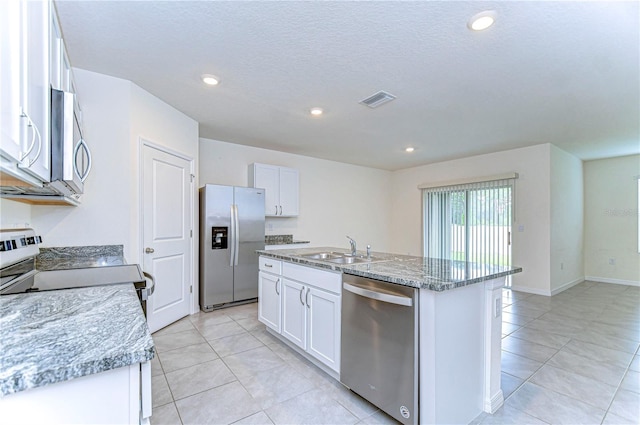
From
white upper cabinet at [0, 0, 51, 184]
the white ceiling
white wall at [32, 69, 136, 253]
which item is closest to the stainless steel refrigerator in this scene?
the white ceiling

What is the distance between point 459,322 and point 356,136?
3244 mm

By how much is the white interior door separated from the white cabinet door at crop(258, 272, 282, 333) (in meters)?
1.09

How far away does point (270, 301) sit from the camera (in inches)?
118

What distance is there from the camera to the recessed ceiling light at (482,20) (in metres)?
1.83

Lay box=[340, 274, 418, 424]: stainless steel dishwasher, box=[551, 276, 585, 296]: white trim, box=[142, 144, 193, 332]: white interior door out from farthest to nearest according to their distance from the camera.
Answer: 1. box=[551, 276, 585, 296]: white trim
2. box=[142, 144, 193, 332]: white interior door
3. box=[340, 274, 418, 424]: stainless steel dishwasher

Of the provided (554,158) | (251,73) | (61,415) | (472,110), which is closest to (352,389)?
(61,415)

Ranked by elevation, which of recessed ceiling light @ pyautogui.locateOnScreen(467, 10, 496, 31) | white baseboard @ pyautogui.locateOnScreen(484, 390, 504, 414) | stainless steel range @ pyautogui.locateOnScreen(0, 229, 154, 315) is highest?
recessed ceiling light @ pyautogui.locateOnScreen(467, 10, 496, 31)

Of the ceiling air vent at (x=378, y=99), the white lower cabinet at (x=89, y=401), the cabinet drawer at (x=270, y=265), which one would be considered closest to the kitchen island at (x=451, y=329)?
the cabinet drawer at (x=270, y=265)

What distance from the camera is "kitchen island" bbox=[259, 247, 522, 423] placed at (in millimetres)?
1586

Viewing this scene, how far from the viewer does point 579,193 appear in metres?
5.94

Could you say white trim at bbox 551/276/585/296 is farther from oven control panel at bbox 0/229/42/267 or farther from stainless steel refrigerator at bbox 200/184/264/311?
oven control panel at bbox 0/229/42/267

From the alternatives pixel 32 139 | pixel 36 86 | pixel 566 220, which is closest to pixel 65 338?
pixel 32 139

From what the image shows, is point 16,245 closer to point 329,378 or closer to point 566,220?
point 329,378

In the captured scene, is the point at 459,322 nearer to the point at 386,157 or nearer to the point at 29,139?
the point at 29,139
